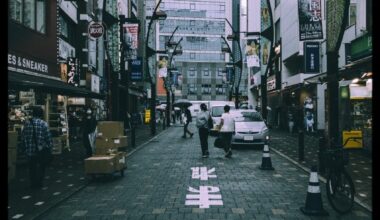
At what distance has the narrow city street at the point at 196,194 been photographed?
7996 millimetres

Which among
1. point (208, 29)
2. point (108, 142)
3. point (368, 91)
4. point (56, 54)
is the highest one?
point (208, 29)

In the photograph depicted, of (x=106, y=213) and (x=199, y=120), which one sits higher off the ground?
(x=199, y=120)

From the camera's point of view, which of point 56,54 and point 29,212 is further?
point 56,54

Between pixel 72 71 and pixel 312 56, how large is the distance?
14.2 meters

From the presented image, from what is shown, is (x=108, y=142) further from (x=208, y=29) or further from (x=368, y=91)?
(x=208, y=29)

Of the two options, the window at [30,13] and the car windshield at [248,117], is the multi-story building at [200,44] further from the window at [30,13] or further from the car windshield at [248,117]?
the window at [30,13]

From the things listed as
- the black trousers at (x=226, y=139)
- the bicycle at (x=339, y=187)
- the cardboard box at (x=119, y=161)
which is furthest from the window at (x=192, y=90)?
the bicycle at (x=339, y=187)

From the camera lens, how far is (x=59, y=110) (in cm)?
2067

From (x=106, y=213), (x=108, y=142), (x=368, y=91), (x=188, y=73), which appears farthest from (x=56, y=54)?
(x=188, y=73)

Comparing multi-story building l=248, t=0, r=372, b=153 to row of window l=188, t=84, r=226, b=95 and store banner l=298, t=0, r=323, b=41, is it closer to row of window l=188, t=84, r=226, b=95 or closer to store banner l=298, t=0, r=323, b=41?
store banner l=298, t=0, r=323, b=41

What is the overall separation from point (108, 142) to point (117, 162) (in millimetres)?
624

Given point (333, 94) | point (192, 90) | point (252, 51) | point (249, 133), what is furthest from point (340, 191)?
point (192, 90)

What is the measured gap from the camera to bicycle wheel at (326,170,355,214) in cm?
803
